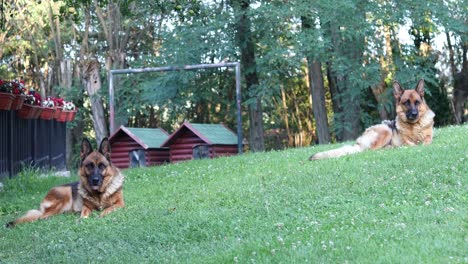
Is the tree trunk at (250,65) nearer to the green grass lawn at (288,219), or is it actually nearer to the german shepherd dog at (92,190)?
the green grass lawn at (288,219)

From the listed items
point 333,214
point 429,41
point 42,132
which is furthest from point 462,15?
point 333,214

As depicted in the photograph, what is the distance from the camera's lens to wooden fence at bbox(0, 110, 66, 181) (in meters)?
18.6

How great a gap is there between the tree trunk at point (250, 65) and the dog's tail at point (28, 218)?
16018mm

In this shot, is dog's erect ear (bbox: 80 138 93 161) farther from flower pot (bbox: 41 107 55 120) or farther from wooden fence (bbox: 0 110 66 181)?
flower pot (bbox: 41 107 55 120)

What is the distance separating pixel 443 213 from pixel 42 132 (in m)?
15.3

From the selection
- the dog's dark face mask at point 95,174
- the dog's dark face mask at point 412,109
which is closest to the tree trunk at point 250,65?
the dog's dark face mask at point 412,109

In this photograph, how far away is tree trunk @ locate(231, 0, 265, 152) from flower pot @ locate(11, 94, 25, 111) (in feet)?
34.9

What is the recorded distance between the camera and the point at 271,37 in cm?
2823

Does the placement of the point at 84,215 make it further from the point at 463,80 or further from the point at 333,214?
the point at 463,80

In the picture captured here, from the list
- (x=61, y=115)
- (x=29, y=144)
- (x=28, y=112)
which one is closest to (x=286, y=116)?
(x=61, y=115)

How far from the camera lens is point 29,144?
2086 centimetres

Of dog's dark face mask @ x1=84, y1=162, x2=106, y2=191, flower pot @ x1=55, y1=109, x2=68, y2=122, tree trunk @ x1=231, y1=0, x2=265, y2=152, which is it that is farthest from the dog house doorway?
dog's dark face mask @ x1=84, y1=162, x2=106, y2=191

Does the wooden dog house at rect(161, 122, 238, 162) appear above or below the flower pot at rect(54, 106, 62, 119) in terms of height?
below

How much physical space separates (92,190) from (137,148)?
1409cm
